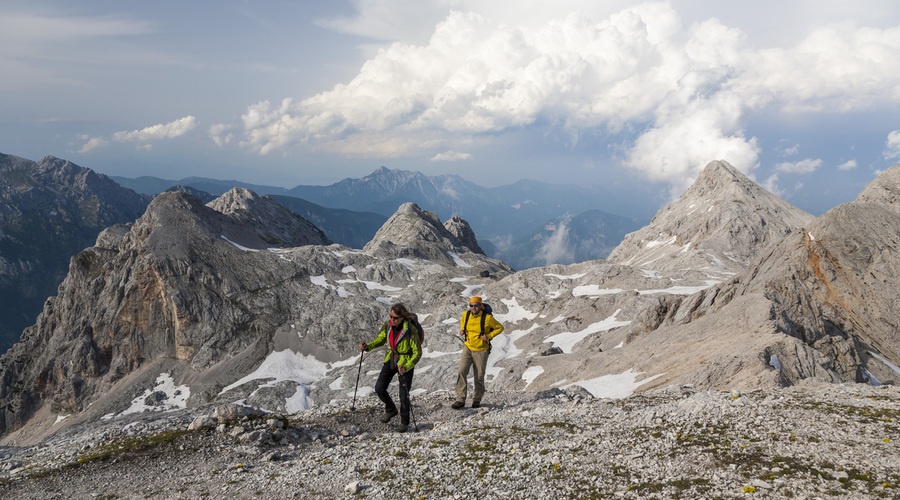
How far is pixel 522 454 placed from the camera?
619 inches

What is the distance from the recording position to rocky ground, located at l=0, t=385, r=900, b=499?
12.7 meters

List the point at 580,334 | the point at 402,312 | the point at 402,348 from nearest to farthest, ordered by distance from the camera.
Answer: the point at 402,312
the point at 402,348
the point at 580,334

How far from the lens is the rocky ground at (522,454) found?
1266cm

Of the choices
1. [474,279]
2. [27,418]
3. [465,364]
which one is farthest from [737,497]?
[27,418]

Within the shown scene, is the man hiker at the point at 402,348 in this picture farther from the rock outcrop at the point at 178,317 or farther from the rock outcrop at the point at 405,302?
the rock outcrop at the point at 178,317

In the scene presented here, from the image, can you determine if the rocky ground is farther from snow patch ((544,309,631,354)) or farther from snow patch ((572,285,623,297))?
snow patch ((572,285,623,297))

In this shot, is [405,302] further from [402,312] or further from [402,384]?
[402,312]

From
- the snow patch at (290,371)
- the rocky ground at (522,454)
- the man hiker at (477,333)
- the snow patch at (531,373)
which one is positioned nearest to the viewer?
the rocky ground at (522,454)

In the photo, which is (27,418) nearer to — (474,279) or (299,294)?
(299,294)

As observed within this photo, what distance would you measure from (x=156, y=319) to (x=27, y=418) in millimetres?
40018

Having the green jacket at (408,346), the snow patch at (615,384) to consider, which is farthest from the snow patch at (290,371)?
the green jacket at (408,346)

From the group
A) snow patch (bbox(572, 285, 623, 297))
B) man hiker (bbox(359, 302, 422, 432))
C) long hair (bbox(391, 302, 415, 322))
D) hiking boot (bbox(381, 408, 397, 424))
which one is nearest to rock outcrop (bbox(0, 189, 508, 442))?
snow patch (bbox(572, 285, 623, 297))

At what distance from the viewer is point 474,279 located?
517ft

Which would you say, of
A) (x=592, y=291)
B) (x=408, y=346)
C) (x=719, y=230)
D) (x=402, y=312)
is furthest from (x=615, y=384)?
(x=719, y=230)
